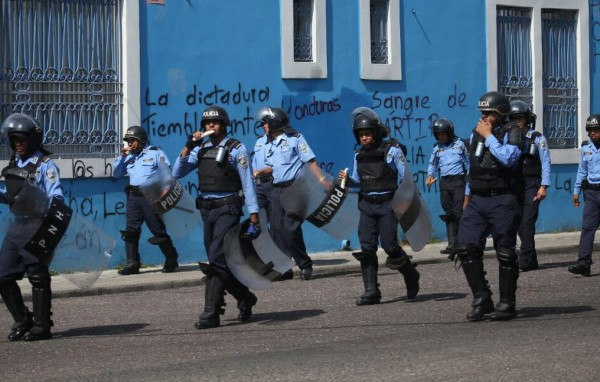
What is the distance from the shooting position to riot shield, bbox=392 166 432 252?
12518 mm

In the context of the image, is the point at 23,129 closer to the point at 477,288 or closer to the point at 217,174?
the point at 217,174

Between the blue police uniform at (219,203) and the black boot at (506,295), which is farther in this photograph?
the blue police uniform at (219,203)

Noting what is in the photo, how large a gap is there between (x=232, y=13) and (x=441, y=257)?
4228 millimetres

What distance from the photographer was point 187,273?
1577cm

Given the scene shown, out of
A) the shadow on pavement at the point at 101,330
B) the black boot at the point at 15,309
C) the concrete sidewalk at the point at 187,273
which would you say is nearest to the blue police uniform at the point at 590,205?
the concrete sidewalk at the point at 187,273

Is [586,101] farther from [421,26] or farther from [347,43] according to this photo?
[347,43]

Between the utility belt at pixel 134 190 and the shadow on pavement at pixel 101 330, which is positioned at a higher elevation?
the utility belt at pixel 134 190

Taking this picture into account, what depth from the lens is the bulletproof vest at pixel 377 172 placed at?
1239cm

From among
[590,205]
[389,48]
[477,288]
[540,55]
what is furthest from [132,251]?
[540,55]

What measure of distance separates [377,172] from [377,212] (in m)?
0.37

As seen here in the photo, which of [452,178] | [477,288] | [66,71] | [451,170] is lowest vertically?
[477,288]

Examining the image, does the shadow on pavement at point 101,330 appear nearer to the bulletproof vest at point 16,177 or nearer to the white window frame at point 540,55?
the bulletproof vest at point 16,177

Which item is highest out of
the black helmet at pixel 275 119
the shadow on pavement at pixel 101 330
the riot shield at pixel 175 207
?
the black helmet at pixel 275 119

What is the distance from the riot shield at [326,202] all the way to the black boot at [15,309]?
3156 millimetres
